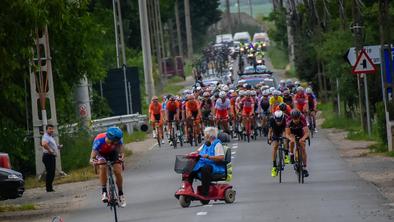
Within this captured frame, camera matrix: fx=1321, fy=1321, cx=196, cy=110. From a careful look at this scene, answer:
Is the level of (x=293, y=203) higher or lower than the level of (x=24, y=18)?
lower

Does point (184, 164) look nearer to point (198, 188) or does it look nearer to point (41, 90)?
point (198, 188)

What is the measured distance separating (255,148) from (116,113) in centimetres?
1676

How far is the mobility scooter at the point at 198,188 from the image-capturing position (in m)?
23.7

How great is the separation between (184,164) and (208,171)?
47 cm

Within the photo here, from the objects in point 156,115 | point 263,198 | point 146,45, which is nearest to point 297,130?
point 263,198

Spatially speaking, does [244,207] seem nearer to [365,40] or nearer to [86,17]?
[86,17]

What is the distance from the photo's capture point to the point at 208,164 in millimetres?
23625

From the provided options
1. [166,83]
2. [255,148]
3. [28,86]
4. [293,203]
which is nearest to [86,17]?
[28,86]

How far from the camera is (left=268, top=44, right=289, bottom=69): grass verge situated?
116 metres

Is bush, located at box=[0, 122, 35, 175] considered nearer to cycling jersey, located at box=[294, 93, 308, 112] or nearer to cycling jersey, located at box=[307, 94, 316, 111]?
cycling jersey, located at box=[294, 93, 308, 112]

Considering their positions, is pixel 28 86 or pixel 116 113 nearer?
pixel 28 86

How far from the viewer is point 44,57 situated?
3534cm

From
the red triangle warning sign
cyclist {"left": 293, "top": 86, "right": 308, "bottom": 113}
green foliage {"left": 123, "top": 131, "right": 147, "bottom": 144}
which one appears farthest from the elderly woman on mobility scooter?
green foliage {"left": 123, "top": 131, "right": 147, "bottom": 144}

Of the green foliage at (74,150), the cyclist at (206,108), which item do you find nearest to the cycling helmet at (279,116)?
the green foliage at (74,150)
